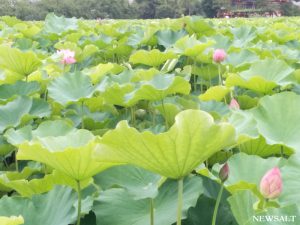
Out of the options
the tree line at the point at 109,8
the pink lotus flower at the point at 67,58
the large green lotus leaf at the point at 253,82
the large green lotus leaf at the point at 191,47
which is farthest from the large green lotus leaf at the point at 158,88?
the tree line at the point at 109,8

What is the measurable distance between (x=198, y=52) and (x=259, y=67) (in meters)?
0.27

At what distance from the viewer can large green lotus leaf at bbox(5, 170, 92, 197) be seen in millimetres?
728

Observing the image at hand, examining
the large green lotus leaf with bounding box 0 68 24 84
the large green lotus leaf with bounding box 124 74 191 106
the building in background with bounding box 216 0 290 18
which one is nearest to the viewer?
the large green lotus leaf with bounding box 124 74 191 106

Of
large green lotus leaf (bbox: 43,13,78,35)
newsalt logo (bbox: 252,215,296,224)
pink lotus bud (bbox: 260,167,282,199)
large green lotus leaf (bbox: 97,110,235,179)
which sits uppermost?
large green lotus leaf (bbox: 97,110,235,179)

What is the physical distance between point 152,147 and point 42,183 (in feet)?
0.84

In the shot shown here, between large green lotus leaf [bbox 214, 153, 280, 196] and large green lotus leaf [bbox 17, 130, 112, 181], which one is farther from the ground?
large green lotus leaf [bbox 17, 130, 112, 181]

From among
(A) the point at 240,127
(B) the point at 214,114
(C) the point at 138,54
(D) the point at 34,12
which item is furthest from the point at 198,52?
(D) the point at 34,12

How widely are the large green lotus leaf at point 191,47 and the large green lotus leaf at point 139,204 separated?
0.69m

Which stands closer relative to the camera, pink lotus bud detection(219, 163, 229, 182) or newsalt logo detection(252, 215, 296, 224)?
newsalt logo detection(252, 215, 296, 224)

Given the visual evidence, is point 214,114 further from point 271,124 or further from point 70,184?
point 70,184

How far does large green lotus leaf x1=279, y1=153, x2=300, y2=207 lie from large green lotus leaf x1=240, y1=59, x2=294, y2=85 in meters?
0.49

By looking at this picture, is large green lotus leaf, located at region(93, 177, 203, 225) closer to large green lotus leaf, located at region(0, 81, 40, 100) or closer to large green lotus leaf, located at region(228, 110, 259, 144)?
large green lotus leaf, located at region(228, 110, 259, 144)

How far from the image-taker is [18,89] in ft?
3.98

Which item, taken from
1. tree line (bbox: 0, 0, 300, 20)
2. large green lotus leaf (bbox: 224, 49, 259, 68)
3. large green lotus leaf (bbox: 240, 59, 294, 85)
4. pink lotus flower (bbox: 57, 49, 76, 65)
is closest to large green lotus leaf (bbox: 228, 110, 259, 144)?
large green lotus leaf (bbox: 240, 59, 294, 85)
